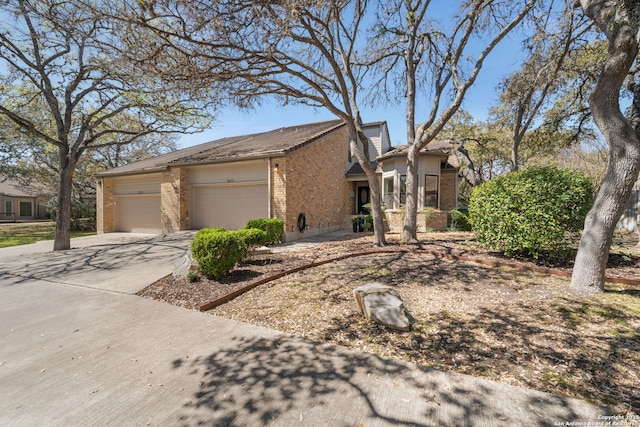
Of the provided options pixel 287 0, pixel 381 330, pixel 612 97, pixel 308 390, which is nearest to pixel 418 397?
pixel 308 390

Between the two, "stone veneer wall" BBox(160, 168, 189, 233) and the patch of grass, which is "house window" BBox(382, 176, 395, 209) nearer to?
"stone veneer wall" BBox(160, 168, 189, 233)

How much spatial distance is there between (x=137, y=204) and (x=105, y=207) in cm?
203

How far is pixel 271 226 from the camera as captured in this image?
9.61 metres

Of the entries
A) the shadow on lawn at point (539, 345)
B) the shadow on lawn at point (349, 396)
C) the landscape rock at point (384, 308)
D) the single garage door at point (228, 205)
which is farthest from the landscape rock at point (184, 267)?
the single garage door at point (228, 205)

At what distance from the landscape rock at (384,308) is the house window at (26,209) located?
4208 cm

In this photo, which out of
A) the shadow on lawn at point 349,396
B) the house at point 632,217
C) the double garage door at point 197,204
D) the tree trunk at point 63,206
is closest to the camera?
the shadow on lawn at point 349,396

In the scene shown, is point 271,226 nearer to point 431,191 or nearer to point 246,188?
point 246,188

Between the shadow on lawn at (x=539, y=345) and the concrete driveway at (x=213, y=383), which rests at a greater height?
the shadow on lawn at (x=539, y=345)

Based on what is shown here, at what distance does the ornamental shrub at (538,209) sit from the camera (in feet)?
17.9

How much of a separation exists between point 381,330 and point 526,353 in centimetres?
155

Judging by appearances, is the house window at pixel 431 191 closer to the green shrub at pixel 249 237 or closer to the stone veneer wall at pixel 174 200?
the green shrub at pixel 249 237

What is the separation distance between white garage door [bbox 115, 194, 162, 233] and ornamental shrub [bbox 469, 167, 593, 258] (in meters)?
15.0

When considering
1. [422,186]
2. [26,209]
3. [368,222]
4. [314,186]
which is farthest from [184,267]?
[26,209]

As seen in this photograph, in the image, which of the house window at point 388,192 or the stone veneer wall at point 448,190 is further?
the stone veneer wall at point 448,190
